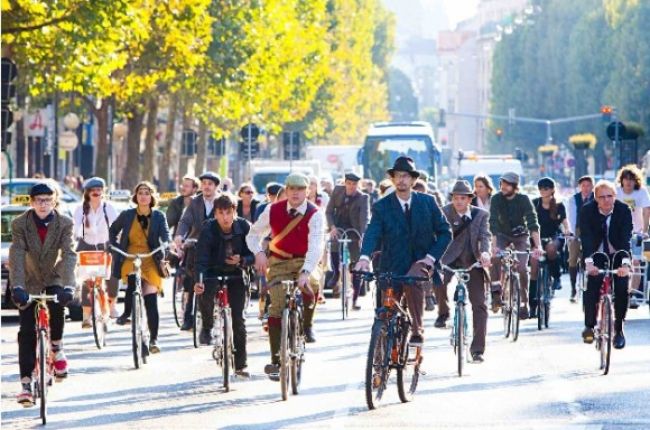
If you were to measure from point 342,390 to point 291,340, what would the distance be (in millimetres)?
805

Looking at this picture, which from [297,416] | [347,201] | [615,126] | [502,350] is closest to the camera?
[297,416]

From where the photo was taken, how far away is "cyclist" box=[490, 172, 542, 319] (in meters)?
22.0

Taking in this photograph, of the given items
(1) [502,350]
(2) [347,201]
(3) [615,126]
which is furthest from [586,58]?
(1) [502,350]

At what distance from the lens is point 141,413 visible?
14852 mm

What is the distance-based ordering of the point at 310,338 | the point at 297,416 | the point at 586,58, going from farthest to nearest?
1. the point at 586,58
2. the point at 310,338
3. the point at 297,416

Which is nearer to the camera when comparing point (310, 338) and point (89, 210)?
point (310, 338)

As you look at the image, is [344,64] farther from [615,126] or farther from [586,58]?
[615,126]

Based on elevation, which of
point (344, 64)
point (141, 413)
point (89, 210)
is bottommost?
point (141, 413)

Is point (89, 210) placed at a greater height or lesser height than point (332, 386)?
greater

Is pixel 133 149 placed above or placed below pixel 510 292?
above

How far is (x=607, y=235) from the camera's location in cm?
1847

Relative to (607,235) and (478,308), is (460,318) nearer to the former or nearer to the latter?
(478,308)

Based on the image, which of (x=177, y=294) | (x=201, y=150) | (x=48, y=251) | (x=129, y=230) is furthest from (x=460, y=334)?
(x=201, y=150)

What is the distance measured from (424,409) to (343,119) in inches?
3723
